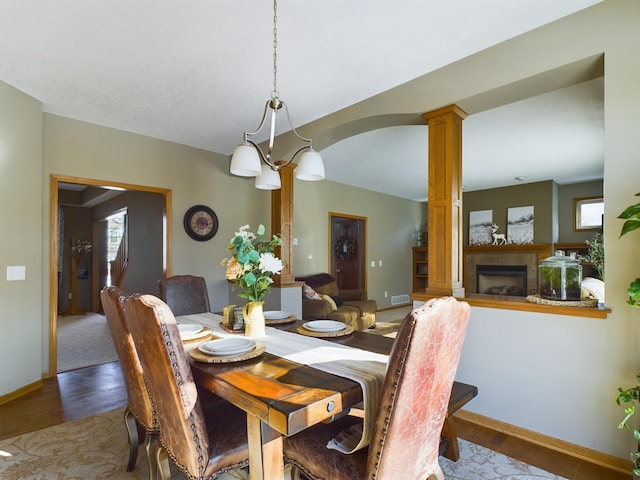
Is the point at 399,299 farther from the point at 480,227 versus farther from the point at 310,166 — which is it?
the point at 310,166

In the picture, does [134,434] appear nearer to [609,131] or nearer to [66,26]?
[66,26]

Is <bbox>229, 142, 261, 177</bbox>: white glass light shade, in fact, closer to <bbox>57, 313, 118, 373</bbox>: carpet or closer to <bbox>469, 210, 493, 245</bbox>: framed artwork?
<bbox>57, 313, 118, 373</bbox>: carpet

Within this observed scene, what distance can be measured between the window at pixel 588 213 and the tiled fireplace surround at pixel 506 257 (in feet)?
2.61

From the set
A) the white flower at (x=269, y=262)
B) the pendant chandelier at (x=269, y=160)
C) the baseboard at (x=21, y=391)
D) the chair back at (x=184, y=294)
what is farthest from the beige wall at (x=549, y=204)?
the baseboard at (x=21, y=391)

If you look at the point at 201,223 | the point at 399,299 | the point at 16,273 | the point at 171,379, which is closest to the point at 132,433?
the point at 171,379

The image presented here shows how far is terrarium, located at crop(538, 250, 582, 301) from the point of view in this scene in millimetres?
2125

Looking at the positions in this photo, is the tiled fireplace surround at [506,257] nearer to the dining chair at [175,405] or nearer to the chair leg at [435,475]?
the chair leg at [435,475]

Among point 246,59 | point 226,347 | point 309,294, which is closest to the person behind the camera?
point 226,347

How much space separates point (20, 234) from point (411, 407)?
3.55m

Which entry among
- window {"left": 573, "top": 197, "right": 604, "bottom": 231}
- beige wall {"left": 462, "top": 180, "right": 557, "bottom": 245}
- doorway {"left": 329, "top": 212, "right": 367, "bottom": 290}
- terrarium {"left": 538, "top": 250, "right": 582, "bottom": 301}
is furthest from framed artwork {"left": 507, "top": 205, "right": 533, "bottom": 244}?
terrarium {"left": 538, "top": 250, "right": 582, "bottom": 301}

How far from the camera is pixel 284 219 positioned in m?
3.91

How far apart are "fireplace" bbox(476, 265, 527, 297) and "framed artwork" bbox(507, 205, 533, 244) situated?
0.58 m

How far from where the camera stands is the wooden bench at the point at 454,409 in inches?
64.1

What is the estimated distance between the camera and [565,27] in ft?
6.75
